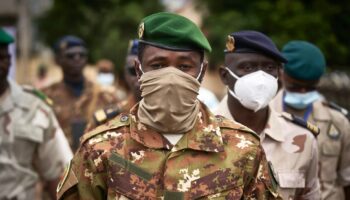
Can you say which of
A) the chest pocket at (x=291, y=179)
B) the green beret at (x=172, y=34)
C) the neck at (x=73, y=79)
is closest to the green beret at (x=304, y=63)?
the chest pocket at (x=291, y=179)

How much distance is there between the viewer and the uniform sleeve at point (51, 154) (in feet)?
20.4

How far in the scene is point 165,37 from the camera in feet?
11.5

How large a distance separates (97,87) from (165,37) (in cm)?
615

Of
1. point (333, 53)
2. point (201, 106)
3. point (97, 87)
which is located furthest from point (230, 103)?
point (333, 53)

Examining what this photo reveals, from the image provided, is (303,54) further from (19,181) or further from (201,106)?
(201,106)

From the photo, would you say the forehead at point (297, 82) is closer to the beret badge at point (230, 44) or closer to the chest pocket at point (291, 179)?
the beret badge at point (230, 44)

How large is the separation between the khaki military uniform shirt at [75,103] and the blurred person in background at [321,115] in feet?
10.2

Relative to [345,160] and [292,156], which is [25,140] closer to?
[292,156]

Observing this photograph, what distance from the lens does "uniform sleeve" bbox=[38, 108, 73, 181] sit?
621 cm

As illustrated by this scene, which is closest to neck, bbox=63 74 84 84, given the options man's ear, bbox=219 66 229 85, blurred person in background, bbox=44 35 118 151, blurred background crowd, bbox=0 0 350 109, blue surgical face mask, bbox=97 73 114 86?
blurred person in background, bbox=44 35 118 151

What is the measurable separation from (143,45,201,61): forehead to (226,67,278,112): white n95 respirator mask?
1396 mm

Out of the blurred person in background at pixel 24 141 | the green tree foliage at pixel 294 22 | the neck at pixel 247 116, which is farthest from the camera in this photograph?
the green tree foliage at pixel 294 22

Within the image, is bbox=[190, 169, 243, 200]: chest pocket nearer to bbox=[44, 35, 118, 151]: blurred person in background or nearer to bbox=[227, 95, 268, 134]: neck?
bbox=[227, 95, 268, 134]: neck

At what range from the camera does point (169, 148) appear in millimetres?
3430
